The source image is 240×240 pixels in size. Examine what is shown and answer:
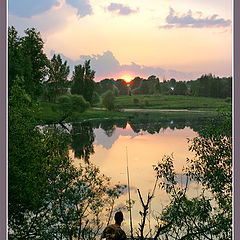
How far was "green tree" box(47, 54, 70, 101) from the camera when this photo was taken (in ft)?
37.6

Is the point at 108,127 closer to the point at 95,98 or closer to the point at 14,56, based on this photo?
the point at 95,98

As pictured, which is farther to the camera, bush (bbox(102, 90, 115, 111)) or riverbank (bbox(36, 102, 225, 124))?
bush (bbox(102, 90, 115, 111))

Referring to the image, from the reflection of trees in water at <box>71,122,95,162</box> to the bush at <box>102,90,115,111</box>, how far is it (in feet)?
4.29

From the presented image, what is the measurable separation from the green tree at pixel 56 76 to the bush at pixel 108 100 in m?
2.76

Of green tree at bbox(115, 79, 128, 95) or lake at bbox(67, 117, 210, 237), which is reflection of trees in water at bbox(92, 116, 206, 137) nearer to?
lake at bbox(67, 117, 210, 237)

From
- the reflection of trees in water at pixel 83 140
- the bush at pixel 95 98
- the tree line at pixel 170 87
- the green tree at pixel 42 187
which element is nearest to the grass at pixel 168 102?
the tree line at pixel 170 87

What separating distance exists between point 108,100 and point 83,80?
7.17ft

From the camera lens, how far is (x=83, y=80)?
13.1m

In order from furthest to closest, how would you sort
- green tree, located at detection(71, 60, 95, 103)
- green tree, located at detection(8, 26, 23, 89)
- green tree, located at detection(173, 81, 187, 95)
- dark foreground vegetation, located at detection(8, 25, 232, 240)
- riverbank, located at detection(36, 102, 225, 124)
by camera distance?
riverbank, located at detection(36, 102, 225, 124), green tree, located at detection(173, 81, 187, 95), green tree, located at detection(71, 60, 95, 103), green tree, located at detection(8, 26, 23, 89), dark foreground vegetation, located at detection(8, 25, 232, 240)

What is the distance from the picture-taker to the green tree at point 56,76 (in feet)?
37.6

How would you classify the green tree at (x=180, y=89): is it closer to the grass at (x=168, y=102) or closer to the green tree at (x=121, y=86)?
the grass at (x=168, y=102)

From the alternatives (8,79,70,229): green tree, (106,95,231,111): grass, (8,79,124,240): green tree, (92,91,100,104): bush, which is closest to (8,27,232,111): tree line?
(106,95,231,111): grass

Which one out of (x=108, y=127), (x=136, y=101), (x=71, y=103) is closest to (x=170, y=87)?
(x=136, y=101)

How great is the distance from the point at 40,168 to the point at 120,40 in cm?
1004
